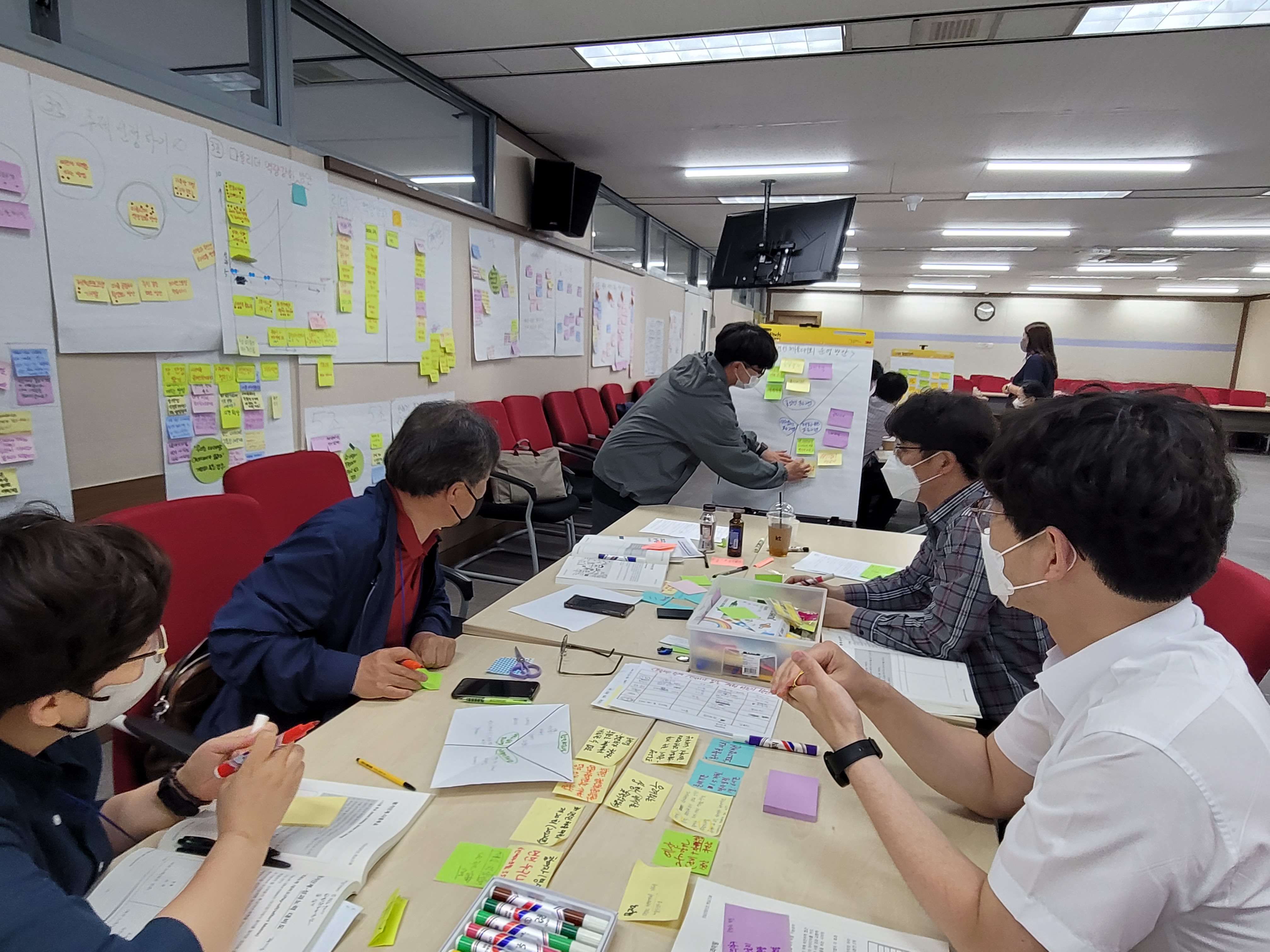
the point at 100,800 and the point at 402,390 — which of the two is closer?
the point at 100,800

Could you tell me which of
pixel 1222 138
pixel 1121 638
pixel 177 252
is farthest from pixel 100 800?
pixel 1222 138

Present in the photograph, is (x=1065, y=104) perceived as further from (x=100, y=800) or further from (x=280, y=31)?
(x=100, y=800)

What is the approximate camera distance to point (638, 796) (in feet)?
3.51

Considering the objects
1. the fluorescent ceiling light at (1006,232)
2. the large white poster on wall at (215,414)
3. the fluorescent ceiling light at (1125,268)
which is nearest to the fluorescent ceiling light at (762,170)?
the fluorescent ceiling light at (1006,232)

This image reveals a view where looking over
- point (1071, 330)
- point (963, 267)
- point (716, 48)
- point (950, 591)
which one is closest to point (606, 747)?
point (950, 591)

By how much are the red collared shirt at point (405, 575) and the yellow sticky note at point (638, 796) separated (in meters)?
0.69

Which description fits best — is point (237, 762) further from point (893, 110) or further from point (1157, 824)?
point (893, 110)

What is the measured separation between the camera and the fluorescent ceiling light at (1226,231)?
626 cm

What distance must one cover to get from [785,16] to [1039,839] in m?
3.06

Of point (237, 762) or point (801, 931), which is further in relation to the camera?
point (237, 762)

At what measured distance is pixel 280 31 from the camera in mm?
2652

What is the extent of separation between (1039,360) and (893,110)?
11.6 ft

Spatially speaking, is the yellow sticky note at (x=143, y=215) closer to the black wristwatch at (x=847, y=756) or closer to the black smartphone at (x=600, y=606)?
the black smartphone at (x=600, y=606)

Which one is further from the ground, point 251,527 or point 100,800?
point 251,527
